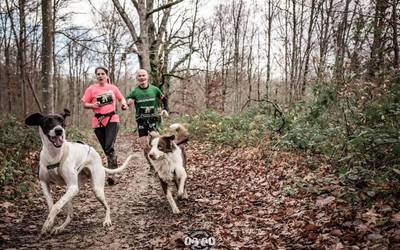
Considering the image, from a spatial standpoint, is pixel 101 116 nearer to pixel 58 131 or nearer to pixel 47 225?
pixel 58 131

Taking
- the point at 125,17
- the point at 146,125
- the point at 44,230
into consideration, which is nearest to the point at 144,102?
the point at 146,125

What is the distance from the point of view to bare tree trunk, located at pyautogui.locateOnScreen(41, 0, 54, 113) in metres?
9.08

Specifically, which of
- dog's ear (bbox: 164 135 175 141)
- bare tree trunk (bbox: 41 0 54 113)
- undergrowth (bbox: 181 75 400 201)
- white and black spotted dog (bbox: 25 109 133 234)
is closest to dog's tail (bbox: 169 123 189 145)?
dog's ear (bbox: 164 135 175 141)

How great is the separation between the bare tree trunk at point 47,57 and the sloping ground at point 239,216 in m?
2.74

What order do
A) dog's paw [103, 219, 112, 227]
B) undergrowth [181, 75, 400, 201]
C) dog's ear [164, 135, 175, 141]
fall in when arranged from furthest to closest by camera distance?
dog's ear [164, 135, 175, 141]
dog's paw [103, 219, 112, 227]
undergrowth [181, 75, 400, 201]

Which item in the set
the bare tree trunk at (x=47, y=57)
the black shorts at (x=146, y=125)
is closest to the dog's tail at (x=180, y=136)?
the black shorts at (x=146, y=125)

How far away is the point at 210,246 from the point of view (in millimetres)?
4184

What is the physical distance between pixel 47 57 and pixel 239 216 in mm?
Answer: 6480

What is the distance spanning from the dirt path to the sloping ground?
0.01m

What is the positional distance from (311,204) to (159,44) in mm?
18274

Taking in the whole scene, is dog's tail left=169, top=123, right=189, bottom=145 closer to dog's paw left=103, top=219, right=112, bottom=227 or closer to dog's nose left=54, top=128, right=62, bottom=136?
dog's paw left=103, top=219, right=112, bottom=227

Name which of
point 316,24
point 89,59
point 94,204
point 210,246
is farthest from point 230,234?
point 89,59

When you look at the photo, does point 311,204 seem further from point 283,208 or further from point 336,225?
point 336,225

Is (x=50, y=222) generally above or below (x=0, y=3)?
below
